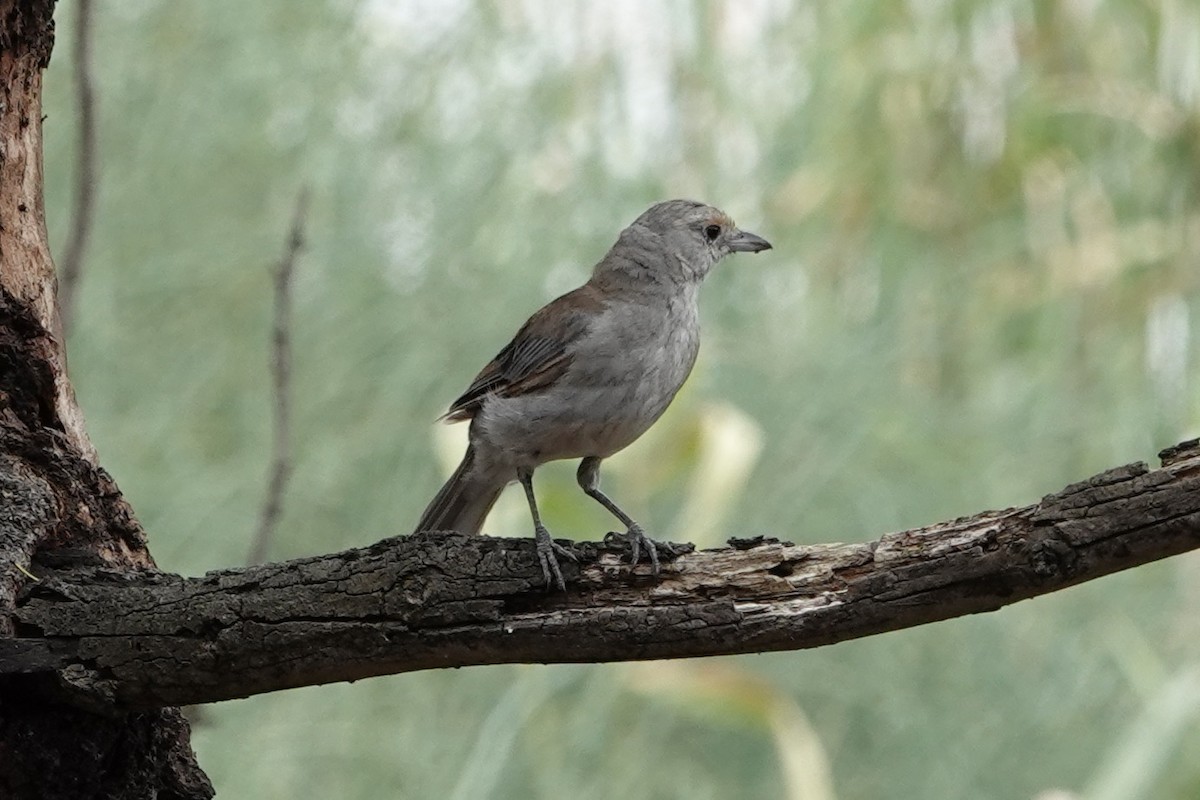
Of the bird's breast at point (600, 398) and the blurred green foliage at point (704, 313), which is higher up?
the blurred green foliage at point (704, 313)

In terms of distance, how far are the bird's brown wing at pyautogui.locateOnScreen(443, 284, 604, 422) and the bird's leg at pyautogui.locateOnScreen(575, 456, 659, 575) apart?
12.7 inches

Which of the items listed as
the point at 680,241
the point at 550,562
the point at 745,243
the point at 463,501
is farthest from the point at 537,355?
the point at 550,562

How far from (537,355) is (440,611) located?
1646 mm

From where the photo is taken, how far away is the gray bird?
3908mm

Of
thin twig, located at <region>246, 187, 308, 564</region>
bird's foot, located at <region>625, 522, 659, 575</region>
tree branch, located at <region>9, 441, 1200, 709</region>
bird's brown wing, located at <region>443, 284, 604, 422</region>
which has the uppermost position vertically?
bird's brown wing, located at <region>443, 284, 604, 422</region>

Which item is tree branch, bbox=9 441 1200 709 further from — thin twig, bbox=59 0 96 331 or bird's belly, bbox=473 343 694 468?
bird's belly, bbox=473 343 694 468

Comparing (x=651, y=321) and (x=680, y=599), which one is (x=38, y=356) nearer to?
(x=680, y=599)

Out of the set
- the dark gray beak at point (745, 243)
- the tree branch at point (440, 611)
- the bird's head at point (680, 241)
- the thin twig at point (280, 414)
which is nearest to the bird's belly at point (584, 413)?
the bird's head at point (680, 241)

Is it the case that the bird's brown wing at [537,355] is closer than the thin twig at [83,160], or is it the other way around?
the thin twig at [83,160]

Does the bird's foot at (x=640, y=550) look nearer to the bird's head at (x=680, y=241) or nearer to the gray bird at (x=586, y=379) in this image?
the gray bird at (x=586, y=379)

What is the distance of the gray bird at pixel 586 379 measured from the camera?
3.91 meters

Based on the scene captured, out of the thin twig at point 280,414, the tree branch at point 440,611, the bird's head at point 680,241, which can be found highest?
the bird's head at point 680,241

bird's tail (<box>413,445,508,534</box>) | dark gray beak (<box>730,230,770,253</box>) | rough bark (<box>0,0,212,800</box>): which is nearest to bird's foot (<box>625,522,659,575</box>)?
rough bark (<box>0,0,212,800</box>)

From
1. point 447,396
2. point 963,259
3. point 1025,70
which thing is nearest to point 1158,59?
point 1025,70
